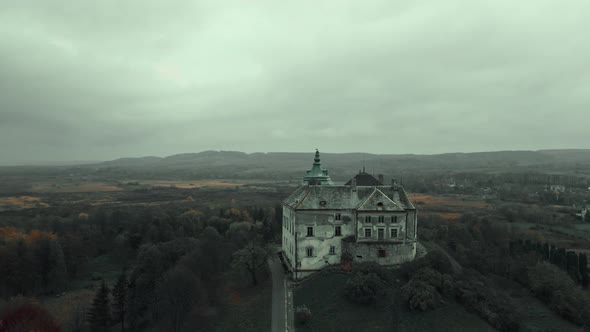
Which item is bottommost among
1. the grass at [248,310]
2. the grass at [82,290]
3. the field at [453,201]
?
the grass at [82,290]

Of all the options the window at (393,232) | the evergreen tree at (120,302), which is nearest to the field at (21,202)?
the evergreen tree at (120,302)

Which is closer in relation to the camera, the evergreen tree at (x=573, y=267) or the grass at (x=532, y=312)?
the grass at (x=532, y=312)

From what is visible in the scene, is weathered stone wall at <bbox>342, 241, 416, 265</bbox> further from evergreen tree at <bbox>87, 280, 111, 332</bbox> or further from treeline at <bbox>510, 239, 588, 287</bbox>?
treeline at <bbox>510, 239, 588, 287</bbox>

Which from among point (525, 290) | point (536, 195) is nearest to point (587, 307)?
point (525, 290)

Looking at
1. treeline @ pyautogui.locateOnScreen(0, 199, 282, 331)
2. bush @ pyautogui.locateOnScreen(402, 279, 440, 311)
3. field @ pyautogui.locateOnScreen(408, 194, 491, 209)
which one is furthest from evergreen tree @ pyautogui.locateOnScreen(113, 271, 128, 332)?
field @ pyautogui.locateOnScreen(408, 194, 491, 209)

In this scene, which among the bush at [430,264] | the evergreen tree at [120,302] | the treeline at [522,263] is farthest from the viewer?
the treeline at [522,263]

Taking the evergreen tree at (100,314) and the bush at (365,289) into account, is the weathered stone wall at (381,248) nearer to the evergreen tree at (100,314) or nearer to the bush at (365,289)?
the bush at (365,289)

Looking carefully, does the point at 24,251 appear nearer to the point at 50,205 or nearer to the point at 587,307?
the point at 50,205
